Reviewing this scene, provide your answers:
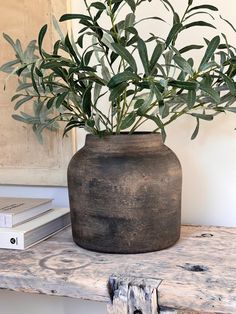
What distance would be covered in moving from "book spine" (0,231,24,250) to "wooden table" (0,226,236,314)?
0.05 ft

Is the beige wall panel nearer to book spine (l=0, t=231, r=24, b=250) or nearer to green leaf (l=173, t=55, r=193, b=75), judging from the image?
book spine (l=0, t=231, r=24, b=250)

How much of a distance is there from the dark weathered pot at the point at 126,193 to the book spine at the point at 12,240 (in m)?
0.14

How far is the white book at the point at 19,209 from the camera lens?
1.00 metres

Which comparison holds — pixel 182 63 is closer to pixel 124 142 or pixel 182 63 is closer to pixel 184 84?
pixel 184 84

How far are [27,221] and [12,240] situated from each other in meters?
0.10

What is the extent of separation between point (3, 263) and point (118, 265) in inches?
9.5

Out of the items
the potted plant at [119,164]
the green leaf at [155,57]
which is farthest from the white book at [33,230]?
the green leaf at [155,57]

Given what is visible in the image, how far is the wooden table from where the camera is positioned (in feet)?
2.34

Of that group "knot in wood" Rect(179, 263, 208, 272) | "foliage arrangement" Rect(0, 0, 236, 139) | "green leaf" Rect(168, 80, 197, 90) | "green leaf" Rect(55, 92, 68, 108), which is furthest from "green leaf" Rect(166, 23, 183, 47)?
"knot in wood" Rect(179, 263, 208, 272)

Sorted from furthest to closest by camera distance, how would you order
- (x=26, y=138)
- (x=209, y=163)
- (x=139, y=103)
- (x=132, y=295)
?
(x=26, y=138) → (x=209, y=163) → (x=139, y=103) → (x=132, y=295)

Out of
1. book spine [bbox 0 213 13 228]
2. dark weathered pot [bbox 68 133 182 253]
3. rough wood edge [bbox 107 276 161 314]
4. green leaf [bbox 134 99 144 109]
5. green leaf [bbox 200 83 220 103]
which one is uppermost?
green leaf [bbox 200 83 220 103]

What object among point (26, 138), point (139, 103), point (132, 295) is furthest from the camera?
point (26, 138)

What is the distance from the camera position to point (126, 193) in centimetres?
87

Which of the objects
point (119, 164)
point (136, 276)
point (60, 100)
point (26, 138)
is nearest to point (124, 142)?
point (119, 164)
